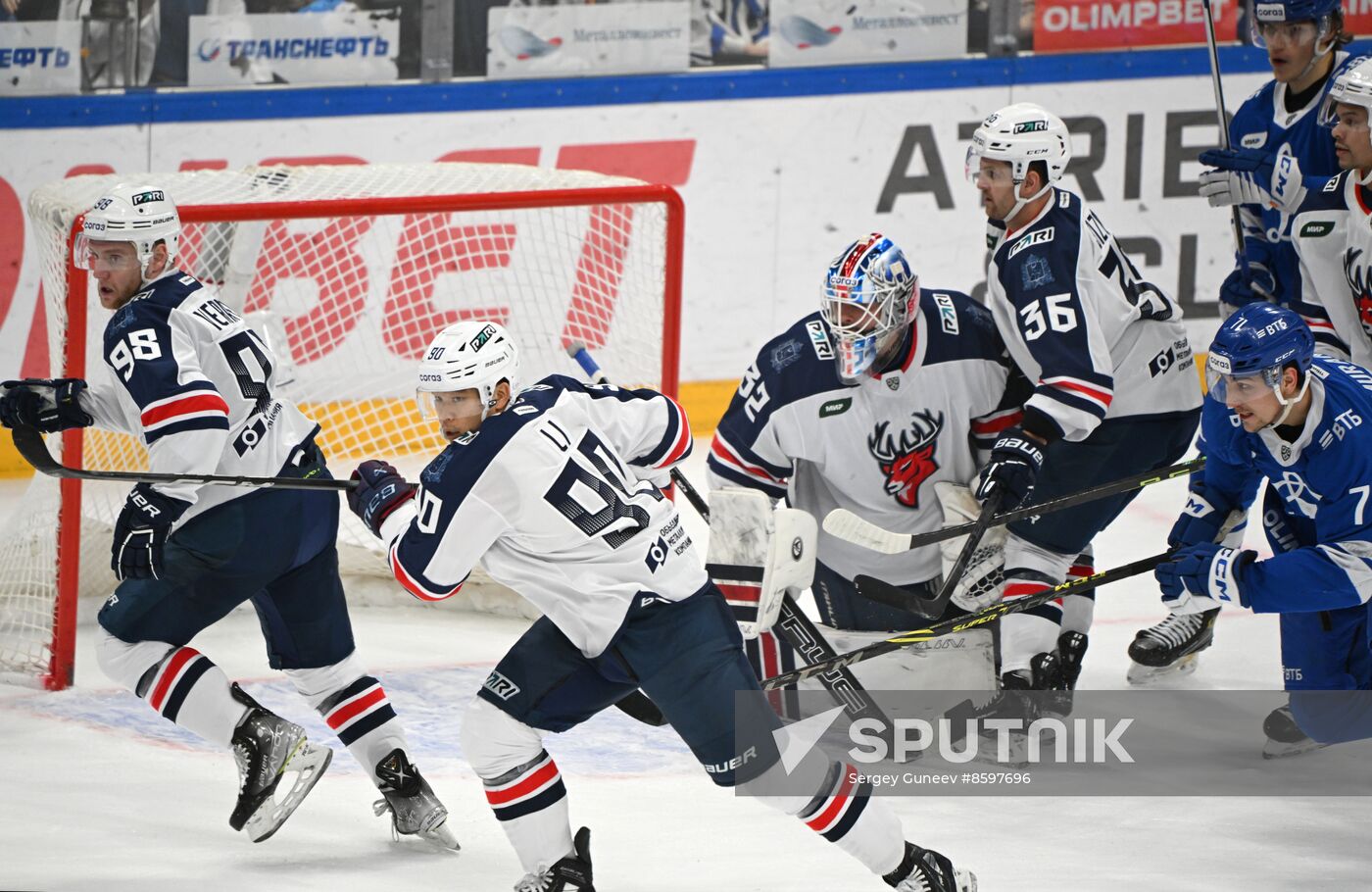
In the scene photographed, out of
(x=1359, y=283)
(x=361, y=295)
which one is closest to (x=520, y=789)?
(x=1359, y=283)

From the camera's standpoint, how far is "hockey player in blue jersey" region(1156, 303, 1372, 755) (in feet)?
10.4

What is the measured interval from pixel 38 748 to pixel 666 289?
189 cm

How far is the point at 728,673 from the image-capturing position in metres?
2.95

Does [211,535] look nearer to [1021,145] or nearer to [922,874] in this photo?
[922,874]

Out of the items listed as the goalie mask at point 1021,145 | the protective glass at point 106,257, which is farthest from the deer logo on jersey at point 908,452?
the protective glass at point 106,257

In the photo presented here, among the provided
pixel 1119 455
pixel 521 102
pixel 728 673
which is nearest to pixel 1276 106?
pixel 1119 455

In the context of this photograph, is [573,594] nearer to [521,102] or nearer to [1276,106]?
[1276,106]

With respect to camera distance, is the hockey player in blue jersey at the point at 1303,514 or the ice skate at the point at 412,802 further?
the ice skate at the point at 412,802

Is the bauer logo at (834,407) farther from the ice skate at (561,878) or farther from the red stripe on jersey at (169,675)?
the red stripe on jersey at (169,675)

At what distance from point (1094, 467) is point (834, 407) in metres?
0.58

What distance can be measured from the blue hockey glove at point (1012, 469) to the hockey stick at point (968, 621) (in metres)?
0.21

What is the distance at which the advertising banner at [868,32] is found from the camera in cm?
632

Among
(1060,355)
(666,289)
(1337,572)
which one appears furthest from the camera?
(666,289)

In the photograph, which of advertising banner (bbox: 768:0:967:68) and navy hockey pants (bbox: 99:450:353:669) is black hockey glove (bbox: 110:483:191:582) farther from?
advertising banner (bbox: 768:0:967:68)
